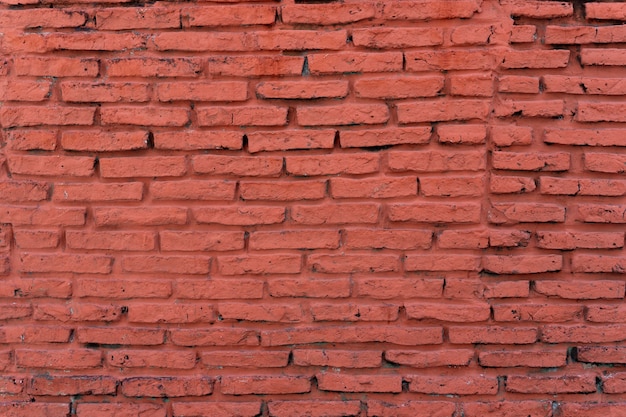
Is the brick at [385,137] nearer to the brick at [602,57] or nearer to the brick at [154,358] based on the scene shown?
the brick at [602,57]

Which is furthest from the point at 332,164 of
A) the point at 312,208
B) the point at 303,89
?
the point at 303,89

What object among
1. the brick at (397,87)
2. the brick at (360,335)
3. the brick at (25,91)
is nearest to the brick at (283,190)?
the brick at (397,87)

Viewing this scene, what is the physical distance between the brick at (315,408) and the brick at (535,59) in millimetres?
1445

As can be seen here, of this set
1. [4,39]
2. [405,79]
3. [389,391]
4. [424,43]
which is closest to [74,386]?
[389,391]

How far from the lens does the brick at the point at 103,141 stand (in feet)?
7.13

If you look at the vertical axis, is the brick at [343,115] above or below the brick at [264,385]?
above

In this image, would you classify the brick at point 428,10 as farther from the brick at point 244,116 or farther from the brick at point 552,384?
the brick at point 552,384

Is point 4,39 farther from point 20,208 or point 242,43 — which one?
point 242,43

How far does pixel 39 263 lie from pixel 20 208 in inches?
8.9

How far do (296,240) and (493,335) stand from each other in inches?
33.6

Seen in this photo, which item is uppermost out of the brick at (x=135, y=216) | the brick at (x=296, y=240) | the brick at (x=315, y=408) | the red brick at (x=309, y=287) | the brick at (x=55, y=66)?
the brick at (x=55, y=66)

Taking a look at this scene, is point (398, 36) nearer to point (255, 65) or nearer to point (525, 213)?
point (255, 65)

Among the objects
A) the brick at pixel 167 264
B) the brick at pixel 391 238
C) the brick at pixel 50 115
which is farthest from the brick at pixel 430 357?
the brick at pixel 50 115

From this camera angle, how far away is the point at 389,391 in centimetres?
221
